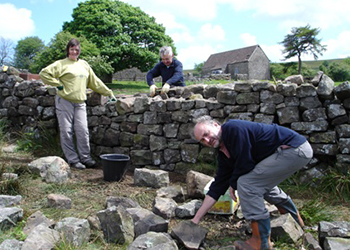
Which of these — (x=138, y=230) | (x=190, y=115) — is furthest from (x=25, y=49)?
(x=138, y=230)

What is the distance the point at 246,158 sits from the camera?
2.85 m

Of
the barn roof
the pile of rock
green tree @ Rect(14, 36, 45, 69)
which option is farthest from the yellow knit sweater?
green tree @ Rect(14, 36, 45, 69)

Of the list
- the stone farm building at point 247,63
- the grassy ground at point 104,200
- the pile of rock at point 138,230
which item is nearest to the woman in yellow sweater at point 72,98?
the grassy ground at point 104,200

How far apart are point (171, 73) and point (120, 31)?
1443cm

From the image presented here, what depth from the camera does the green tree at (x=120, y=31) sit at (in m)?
18.6

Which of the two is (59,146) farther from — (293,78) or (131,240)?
(293,78)

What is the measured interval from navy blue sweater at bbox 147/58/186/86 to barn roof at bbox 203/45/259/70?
3343 centimetres

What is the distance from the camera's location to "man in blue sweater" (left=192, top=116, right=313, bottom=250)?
2846mm

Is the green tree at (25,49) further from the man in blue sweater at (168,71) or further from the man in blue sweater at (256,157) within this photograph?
the man in blue sweater at (256,157)

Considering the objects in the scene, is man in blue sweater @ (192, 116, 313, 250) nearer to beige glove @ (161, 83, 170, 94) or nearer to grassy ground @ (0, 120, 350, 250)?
grassy ground @ (0, 120, 350, 250)

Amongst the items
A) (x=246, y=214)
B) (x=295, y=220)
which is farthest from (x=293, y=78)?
(x=246, y=214)

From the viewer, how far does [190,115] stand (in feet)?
17.7

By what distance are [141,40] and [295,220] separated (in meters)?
18.9

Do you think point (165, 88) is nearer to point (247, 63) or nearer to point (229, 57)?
point (247, 63)
